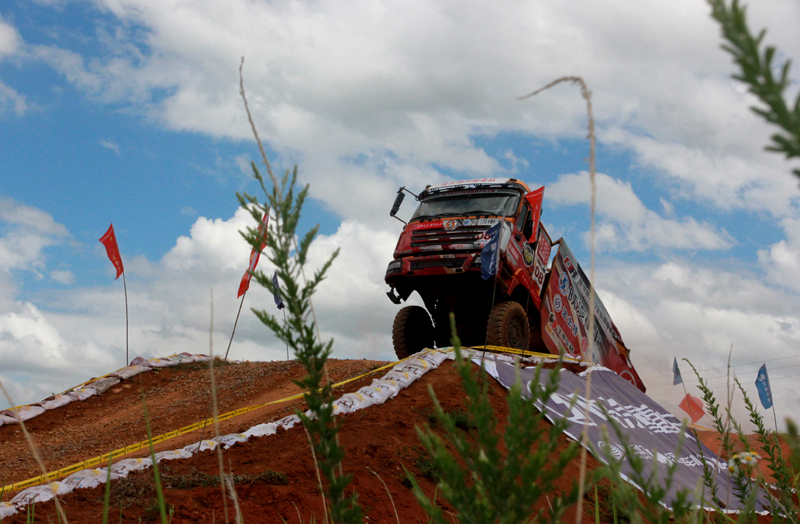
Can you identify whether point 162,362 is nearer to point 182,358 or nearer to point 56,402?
point 182,358

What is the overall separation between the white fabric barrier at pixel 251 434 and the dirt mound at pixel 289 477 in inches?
5.2

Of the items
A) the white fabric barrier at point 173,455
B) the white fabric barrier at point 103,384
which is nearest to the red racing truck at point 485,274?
the white fabric barrier at point 173,455

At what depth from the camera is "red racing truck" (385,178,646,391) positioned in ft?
32.9

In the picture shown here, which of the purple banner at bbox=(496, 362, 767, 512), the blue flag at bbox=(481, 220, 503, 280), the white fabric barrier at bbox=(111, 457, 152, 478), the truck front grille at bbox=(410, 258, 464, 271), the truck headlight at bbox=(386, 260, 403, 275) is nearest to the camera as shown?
the white fabric barrier at bbox=(111, 457, 152, 478)

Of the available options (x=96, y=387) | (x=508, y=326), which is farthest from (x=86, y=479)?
(x=96, y=387)

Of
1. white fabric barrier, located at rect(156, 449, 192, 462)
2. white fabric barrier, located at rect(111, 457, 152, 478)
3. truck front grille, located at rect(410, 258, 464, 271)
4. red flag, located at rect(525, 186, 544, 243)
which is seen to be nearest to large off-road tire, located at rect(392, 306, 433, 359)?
truck front grille, located at rect(410, 258, 464, 271)

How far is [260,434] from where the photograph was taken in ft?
21.0

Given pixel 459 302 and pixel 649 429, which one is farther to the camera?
pixel 459 302

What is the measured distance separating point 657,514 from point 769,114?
1.99 feet

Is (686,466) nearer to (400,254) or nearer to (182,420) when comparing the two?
(400,254)

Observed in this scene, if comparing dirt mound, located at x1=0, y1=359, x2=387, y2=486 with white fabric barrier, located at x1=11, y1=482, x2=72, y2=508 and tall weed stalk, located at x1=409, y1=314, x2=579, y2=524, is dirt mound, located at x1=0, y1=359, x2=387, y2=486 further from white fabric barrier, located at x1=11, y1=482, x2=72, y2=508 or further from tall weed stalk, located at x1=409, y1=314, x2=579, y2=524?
tall weed stalk, located at x1=409, y1=314, x2=579, y2=524

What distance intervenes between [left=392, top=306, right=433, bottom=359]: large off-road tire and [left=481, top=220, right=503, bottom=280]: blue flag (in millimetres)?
3012

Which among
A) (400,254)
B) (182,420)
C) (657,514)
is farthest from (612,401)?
(657,514)

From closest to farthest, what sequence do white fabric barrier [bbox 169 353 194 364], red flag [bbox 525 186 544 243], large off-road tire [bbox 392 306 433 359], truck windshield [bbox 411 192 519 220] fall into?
truck windshield [bbox 411 192 519 220] < red flag [bbox 525 186 544 243] < large off-road tire [bbox 392 306 433 359] < white fabric barrier [bbox 169 353 194 364]
